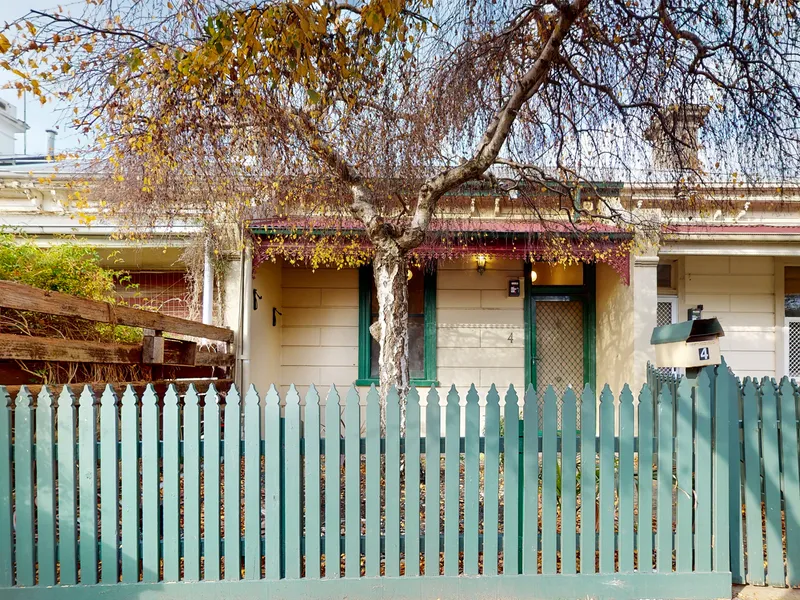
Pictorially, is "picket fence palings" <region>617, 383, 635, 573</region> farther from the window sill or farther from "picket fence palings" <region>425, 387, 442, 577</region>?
the window sill

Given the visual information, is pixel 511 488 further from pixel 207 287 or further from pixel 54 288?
pixel 207 287

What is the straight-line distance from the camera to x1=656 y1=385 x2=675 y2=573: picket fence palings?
3.12 metres

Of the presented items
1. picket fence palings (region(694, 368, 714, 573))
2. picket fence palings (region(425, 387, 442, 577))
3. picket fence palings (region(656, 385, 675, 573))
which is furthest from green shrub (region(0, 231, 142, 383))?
picket fence palings (region(694, 368, 714, 573))

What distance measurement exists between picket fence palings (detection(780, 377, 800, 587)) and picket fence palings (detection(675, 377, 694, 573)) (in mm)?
653

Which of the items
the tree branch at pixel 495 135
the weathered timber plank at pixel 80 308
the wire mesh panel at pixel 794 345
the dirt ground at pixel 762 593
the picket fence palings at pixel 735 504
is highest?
the tree branch at pixel 495 135

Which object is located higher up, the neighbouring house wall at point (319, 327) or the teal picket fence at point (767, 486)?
the neighbouring house wall at point (319, 327)

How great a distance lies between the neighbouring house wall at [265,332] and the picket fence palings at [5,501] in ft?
11.5

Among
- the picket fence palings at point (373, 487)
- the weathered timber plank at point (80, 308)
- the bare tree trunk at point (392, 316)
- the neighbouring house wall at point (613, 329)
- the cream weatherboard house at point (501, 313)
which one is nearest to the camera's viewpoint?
the picket fence palings at point (373, 487)

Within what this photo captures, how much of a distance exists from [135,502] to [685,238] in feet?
23.0

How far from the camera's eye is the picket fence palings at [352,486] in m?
3.04

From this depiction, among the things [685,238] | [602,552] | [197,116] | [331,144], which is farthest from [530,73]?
[685,238]

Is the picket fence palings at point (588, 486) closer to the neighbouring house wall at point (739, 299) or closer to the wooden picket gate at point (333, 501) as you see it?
the wooden picket gate at point (333, 501)

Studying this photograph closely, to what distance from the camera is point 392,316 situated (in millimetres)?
4223

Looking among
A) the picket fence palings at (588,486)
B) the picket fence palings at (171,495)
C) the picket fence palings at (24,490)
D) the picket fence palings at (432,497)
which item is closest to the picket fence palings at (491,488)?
the picket fence palings at (432,497)
